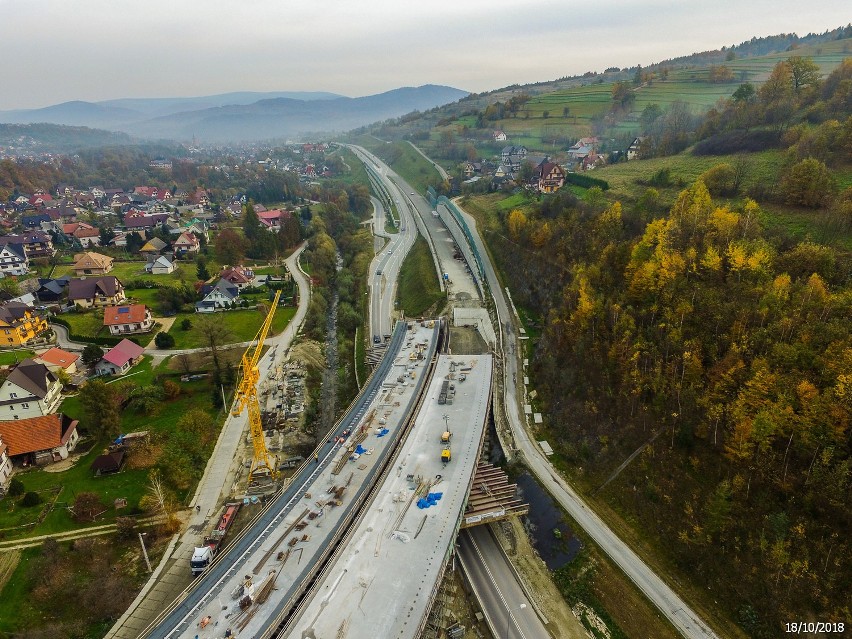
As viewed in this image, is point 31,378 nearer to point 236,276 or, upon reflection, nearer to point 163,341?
Result: point 163,341

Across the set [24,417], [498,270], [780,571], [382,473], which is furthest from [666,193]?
[24,417]

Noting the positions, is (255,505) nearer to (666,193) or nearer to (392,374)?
(392,374)

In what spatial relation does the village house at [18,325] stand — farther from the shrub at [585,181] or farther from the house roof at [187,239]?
the shrub at [585,181]

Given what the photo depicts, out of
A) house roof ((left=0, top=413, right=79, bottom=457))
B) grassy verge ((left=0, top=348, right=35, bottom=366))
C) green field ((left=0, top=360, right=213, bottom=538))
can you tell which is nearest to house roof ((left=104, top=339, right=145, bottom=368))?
green field ((left=0, top=360, right=213, bottom=538))

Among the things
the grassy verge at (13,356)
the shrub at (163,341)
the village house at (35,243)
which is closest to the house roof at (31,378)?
the grassy verge at (13,356)

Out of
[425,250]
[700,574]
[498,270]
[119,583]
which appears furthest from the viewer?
[425,250]

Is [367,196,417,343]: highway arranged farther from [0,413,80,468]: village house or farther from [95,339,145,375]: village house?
[0,413,80,468]: village house
